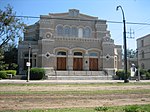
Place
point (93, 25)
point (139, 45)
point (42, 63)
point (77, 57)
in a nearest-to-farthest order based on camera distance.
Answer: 1. point (42, 63)
2. point (77, 57)
3. point (93, 25)
4. point (139, 45)

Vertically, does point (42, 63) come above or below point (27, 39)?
below

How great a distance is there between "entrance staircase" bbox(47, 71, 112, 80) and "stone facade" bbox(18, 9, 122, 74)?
6.45 feet

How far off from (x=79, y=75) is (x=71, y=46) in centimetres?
610

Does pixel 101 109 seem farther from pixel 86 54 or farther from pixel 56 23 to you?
pixel 56 23

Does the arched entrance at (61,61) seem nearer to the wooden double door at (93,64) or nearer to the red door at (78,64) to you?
the red door at (78,64)

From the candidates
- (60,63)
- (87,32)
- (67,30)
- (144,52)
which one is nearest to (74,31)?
(67,30)

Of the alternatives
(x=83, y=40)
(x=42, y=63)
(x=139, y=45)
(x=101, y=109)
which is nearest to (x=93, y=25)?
(x=83, y=40)

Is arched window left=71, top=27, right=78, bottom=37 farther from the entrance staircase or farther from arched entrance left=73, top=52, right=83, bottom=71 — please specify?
the entrance staircase

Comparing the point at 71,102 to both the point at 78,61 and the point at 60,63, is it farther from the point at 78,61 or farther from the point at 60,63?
the point at 78,61

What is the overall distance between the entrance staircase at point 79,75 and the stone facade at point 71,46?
6.45 feet

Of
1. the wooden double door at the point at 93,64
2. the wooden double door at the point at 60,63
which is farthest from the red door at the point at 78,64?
the wooden double door at the point at 60,63

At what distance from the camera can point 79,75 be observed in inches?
1458

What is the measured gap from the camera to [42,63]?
123 ft

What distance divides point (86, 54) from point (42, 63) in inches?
354
